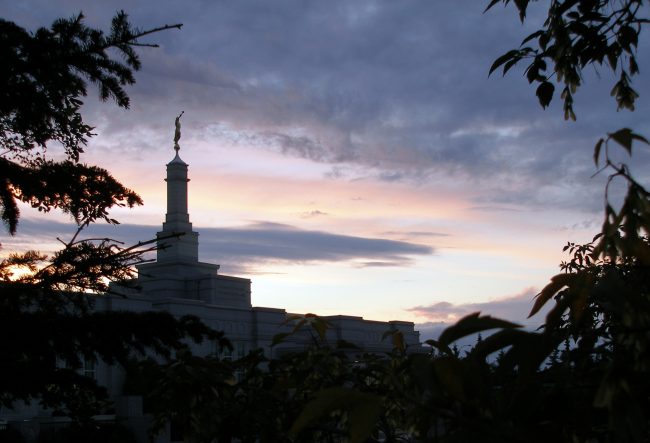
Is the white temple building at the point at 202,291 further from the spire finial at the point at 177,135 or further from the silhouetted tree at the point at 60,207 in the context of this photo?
the silhouetted tree at the point at 60,207

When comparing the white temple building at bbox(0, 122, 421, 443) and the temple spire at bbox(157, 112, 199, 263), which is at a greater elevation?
the temple spire at bbox(157, 112, 199, 263)

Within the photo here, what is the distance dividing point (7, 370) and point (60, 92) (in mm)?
2791

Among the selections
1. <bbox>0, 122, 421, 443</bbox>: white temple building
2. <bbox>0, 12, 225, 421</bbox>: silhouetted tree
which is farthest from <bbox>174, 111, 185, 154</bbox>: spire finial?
<bbox>0, 12, 225, 421</bbox>: silhouetted tree

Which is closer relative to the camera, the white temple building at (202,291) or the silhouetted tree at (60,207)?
the silhouetted tree at (60,207)

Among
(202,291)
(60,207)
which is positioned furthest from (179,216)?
(60,207)

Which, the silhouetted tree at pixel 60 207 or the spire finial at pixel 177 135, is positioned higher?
the spire finial at pixel 177 135

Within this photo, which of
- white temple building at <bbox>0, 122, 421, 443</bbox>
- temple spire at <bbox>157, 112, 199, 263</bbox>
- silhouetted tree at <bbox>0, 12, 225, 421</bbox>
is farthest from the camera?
temple spire at <bbox>157, 112, 199, 263</bbox>

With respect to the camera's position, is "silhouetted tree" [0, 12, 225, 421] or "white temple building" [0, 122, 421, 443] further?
"white temple building" [0, 122, 421, 443]

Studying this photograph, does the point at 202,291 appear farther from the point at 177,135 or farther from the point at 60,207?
the point at 60,207

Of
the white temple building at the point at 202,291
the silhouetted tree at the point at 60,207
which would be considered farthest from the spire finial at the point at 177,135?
the silhouetted tree at the point at 60,207

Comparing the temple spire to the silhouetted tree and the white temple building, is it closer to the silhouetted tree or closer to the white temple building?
the white temple building

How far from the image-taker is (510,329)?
1912mm

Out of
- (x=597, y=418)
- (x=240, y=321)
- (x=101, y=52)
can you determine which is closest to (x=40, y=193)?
(x=101, y=52)

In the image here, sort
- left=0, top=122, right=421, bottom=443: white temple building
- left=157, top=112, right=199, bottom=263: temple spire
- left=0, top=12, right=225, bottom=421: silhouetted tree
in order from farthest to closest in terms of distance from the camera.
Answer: left=157, top=112, right=199, bottom=263: temple spire → left=0, top=122, right=421, bottom=443: white temple building → left=0, top=12, right=225, bottom=421: silhouetted tree
